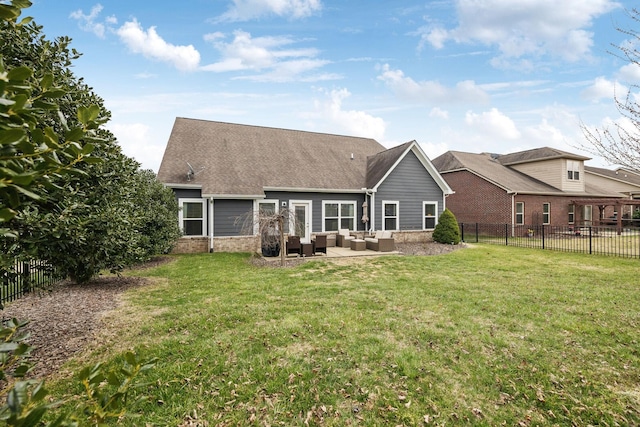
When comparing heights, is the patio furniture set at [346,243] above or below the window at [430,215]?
below

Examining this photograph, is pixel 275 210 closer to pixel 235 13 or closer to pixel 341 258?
pixel 341 258

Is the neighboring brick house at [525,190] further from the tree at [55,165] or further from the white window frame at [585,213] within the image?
the tree at [55,165]

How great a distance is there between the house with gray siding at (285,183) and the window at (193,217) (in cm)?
4

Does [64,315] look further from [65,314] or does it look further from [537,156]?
[537,156]

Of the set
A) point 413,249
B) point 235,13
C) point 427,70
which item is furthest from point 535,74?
point 235,13

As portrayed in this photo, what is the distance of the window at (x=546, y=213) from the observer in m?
23.6

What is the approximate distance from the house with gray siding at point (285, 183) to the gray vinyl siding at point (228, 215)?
0.15 ft

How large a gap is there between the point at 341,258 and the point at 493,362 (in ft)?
29.1

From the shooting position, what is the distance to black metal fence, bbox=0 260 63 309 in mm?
3688

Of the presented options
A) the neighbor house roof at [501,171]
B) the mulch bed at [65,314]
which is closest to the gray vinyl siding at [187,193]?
the mulch bed at [65,314]

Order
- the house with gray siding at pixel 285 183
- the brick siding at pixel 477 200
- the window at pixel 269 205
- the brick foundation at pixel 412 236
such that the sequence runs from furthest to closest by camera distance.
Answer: the brick siding at pixel 477 200
the brick foundation at pixel 412 236
the window at pixel 269 205
the house with gray siding at pixel 285 183

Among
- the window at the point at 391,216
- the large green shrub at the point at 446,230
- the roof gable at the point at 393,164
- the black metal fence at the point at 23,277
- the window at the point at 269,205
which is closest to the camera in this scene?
the black metal fence at the point at 23,277

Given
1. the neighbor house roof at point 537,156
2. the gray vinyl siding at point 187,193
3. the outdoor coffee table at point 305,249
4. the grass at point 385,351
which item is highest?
the neighbor house roof at point 537,156

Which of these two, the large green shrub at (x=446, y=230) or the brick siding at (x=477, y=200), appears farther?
the brick siding at (x=477, y=200)
